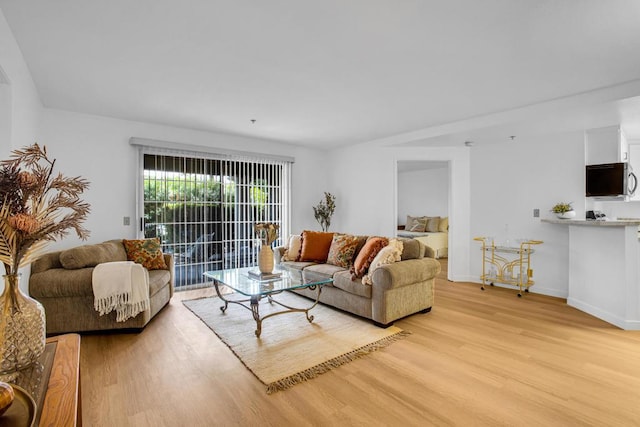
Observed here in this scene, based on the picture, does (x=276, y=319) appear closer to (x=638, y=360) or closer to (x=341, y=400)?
(x=341, y=400)

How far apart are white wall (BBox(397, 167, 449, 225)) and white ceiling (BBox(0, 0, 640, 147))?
162 inches

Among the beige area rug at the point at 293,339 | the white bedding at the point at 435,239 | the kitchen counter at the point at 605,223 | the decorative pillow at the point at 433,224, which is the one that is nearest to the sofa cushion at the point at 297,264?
the beige area rug at the point at 293,339

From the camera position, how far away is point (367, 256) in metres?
3.58

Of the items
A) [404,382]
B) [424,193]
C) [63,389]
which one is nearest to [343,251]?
[404,382]

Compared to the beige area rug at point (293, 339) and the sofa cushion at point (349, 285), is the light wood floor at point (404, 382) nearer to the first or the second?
the beige area rug at point (293, 339)

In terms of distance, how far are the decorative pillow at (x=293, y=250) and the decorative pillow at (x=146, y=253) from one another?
5.29 feet

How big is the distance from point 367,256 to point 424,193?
19.2 feet

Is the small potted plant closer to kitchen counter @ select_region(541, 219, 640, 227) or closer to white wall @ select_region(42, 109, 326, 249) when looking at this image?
kitchen counter @ select_region(541, 219, 640, 227)

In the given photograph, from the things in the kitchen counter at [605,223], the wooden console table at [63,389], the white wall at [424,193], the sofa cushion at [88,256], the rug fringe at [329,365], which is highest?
the white wall at [424,193]

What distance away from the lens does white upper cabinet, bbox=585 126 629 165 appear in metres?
4.04

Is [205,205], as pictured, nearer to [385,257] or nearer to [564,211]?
[385,257]

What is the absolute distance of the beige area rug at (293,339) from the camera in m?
2.40

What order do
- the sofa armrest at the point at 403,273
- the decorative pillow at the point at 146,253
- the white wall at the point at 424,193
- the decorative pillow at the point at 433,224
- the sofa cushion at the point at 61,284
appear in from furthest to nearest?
the white wall at the point at 424,193 → the decorative pillow at the point at 433,224 → the decorative pillow at the point at 146,253 → the sofa armrest at the point at 403,273 → the sofa cushion at the point at 61,284

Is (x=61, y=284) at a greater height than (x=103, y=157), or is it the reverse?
(x=103, y=157)
